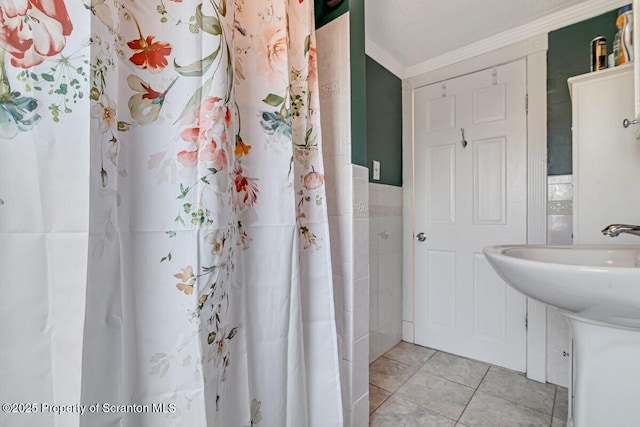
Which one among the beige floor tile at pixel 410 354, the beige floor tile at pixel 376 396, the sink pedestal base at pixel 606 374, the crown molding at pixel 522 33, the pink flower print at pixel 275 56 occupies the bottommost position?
the beige floor tile at pixel 410 354

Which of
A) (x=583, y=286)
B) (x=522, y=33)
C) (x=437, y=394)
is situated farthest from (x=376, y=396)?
(x=522, y=33)

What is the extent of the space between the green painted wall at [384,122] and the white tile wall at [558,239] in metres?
0.93

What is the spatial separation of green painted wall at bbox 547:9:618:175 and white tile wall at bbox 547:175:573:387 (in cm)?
9

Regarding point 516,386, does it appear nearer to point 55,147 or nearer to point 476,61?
point 476,61

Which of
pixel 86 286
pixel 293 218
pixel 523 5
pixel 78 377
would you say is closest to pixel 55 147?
pixel 86 286

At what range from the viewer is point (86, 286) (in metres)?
0.49

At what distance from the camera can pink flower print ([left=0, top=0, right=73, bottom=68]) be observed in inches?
17.6

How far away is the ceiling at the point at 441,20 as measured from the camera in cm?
147

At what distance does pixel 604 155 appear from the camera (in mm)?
1155

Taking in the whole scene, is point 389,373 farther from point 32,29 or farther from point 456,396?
point 32,29

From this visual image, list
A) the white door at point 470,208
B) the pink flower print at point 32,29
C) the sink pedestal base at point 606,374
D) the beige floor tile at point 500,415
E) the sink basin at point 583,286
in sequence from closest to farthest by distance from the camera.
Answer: the pink flower print at point 32,29 → the sink basin at point 583,286 → the sink pedestal base at point 606,374 → the beige floor tile at point 500,415 → the white door at point 470,208

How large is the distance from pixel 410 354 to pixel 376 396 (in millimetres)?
568

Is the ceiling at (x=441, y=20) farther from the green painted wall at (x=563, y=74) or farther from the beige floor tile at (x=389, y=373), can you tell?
the beige floor tile at (x=389, y=373)

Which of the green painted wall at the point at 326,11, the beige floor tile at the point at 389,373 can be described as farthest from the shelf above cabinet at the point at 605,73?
the beige floor tile at the point at 389,373
